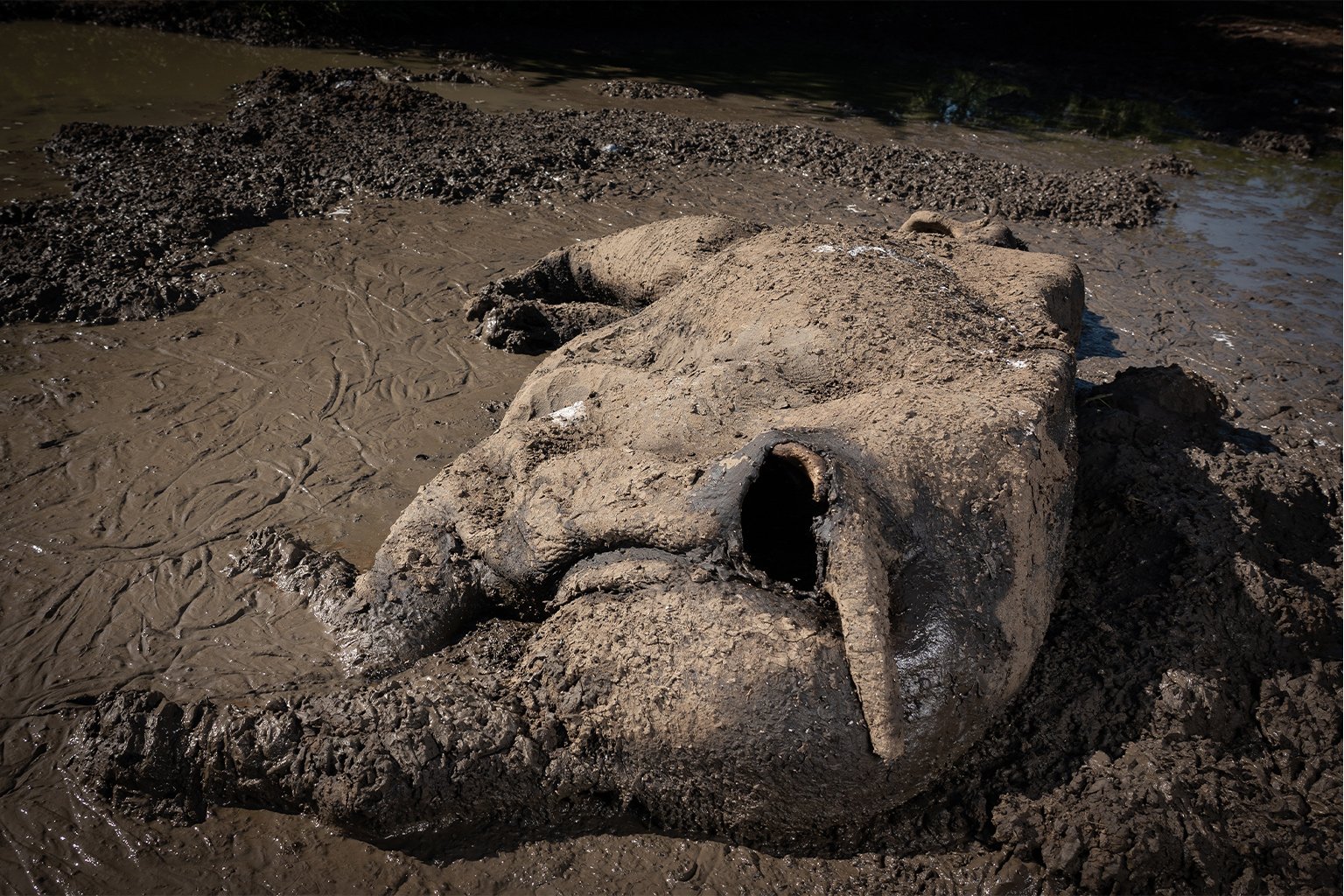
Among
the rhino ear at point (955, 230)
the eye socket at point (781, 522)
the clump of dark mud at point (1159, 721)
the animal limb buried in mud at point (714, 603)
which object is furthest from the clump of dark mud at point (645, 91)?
the eye socket at point (781, 522)

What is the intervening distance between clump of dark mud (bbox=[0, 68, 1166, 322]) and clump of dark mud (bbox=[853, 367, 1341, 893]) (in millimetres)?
5096

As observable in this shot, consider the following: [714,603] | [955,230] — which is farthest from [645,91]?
[714,603]

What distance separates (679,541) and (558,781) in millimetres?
833

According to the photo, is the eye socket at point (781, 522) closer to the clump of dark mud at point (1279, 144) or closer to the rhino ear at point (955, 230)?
the rhino ear at point (955, 230)

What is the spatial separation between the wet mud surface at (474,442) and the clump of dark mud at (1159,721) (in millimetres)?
11

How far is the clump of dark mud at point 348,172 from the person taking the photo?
5.95m

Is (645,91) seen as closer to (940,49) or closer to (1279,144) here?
(940,49)

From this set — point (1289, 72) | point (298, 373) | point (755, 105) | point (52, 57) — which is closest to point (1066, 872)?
point (298, 373)

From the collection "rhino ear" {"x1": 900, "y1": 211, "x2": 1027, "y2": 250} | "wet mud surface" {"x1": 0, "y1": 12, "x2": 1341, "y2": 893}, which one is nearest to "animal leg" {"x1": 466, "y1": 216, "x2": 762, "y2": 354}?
"wet mud surface" {"x1": 0, "y1": 12, "x2": 1341, "y2": 893}

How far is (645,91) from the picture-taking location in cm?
1077

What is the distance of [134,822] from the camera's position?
280 cm

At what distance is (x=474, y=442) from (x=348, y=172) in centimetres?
397

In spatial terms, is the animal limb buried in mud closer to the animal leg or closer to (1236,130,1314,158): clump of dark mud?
the animal leg

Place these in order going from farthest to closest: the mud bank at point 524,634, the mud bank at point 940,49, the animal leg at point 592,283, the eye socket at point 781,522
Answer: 1. the mud bank at point 940,49
2. the animal leg at point 592,283
3. the mud bank at point 524,634
4. the eye socket at point 781,522
